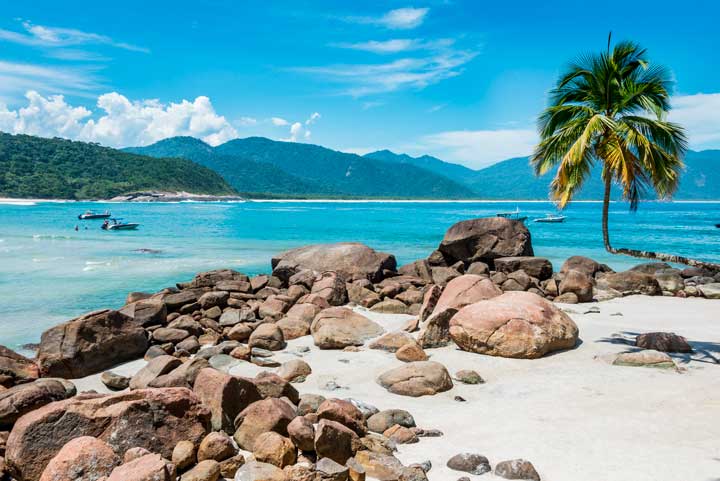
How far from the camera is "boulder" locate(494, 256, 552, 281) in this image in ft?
61.1

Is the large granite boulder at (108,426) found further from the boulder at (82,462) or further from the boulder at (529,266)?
the boulder at (529,266)

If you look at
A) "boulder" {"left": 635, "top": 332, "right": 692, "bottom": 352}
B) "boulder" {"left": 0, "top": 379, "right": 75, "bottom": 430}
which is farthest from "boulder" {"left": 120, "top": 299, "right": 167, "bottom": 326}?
"boulder" {"left": 635, "top": 332, "right": 692, "bottom": 352}

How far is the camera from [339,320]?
38.4ft

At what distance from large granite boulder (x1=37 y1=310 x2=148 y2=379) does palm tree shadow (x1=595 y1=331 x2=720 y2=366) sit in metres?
10.0

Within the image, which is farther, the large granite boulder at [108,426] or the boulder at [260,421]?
the boulder at [260,421]

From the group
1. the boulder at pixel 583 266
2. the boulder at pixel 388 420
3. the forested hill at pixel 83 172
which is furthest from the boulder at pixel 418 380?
the forested hill at pixel 83 172

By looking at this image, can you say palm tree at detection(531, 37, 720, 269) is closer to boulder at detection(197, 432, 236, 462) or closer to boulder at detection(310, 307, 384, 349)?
boulder at detection(310, 307, 384, 349)

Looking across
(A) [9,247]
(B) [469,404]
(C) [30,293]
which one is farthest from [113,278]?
(B) [469,404]

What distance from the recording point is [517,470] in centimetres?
530

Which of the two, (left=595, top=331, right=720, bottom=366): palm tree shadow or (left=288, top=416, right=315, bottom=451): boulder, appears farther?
(left=595, top=331, right=720, bottom=366): palm tree shadow

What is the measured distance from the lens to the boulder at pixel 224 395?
251 inches

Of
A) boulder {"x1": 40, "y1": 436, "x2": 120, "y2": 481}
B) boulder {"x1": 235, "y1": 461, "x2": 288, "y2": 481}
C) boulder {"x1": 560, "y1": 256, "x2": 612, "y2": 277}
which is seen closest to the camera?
boulder {"x1": 40, "y1": 436, "x2": 120, "y2": 481}

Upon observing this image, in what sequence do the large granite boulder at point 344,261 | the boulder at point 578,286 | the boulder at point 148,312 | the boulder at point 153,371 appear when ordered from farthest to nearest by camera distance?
the large granite boulder at point 344,261
the boulder at point 578,286
the boulder at point 148,312
the boulder at point 153,371

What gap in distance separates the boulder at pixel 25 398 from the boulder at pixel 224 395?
1.99 meters
